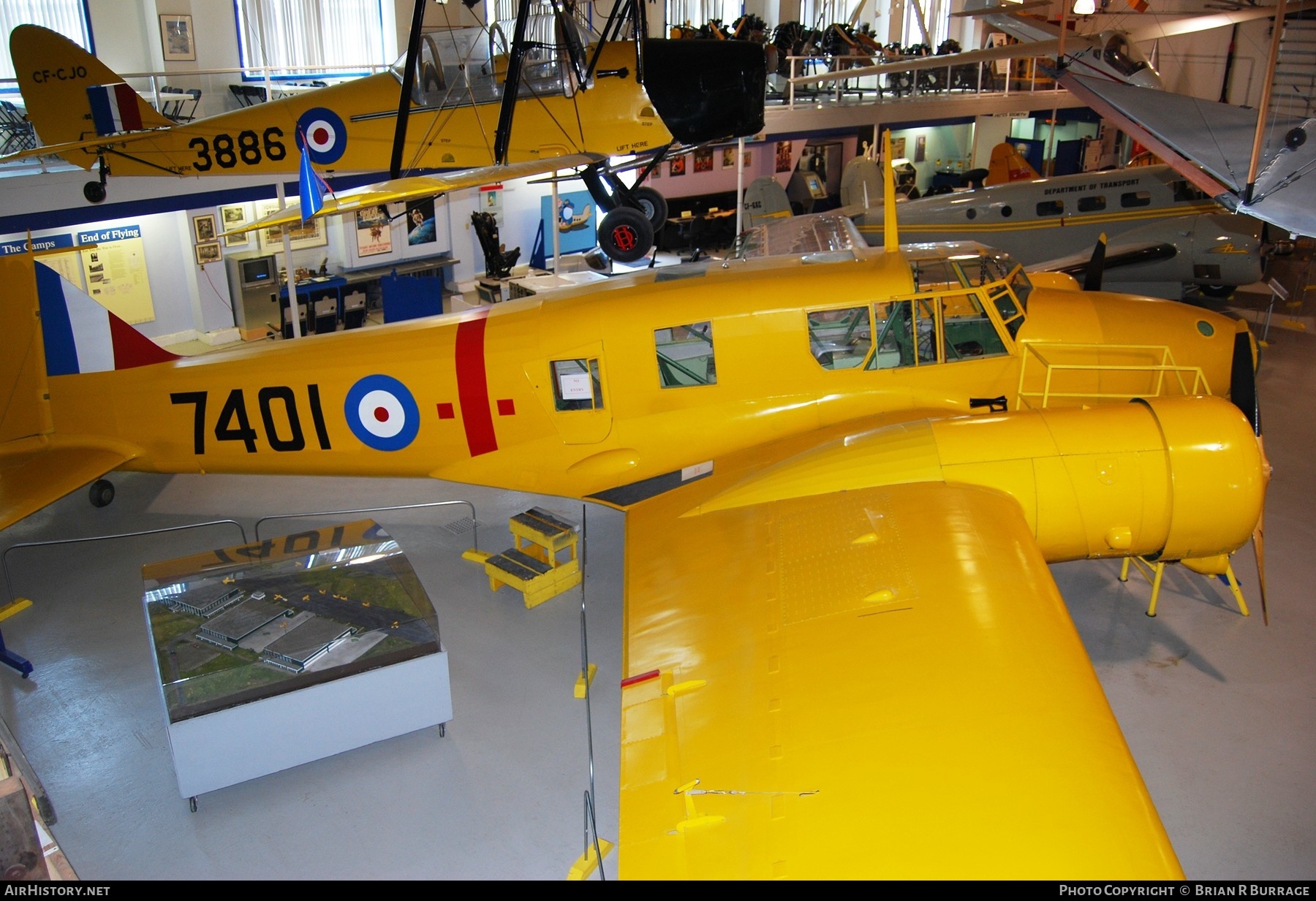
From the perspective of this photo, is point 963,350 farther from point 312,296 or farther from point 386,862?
point 312,296

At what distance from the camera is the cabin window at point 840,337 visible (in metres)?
7.18

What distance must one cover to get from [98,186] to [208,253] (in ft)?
9.74

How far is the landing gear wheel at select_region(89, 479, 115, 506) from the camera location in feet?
30.2

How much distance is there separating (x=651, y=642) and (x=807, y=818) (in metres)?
1.73

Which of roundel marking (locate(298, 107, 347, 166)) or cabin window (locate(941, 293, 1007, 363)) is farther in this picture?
roundel marking (locate(298, 107, 347, 166))

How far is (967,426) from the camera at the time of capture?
6.22 meters

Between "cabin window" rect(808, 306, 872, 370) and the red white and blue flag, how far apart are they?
29.9 feet

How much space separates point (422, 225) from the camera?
1730 centimetres

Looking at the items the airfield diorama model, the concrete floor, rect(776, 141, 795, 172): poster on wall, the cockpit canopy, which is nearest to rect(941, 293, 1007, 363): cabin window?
the concrete floor

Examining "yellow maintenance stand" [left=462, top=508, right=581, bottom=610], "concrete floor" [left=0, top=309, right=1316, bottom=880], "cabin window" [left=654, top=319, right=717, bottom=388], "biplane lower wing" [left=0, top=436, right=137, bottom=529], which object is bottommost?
"concrete floor" [left=0, top=309, right=1316, bottom=880]

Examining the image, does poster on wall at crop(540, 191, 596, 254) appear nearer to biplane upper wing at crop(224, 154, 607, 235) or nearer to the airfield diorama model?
biplane upper wing at crop(224, 154, 607, 235)

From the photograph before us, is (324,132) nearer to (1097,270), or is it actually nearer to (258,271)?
(258,271)

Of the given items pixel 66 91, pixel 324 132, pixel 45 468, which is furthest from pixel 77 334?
pixel 66 91

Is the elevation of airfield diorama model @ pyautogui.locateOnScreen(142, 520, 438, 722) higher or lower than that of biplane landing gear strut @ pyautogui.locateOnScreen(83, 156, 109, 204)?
lower
